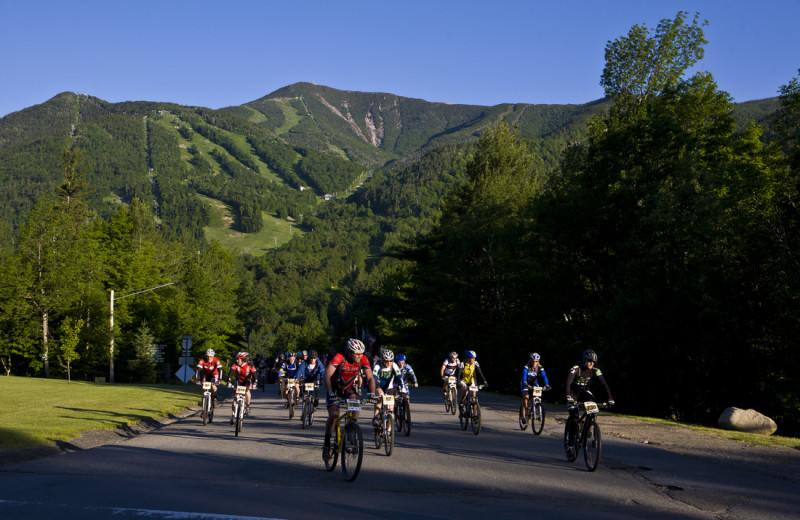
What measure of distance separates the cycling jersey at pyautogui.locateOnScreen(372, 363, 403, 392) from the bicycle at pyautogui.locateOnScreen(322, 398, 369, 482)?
13.5 feet

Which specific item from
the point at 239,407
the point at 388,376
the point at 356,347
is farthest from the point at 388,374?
the point at 356,347

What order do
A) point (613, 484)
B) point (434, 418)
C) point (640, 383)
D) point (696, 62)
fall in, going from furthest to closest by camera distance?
1. point (696, 62)
2. point (640, 383)
3. point (434, 418)
4. point (613, 484)

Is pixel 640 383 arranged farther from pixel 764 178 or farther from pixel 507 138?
pixel 507 138

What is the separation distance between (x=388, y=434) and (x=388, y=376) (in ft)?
8.53

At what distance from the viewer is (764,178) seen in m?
32.1

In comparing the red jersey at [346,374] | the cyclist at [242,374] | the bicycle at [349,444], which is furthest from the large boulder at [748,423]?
the bicycle at [349,444]

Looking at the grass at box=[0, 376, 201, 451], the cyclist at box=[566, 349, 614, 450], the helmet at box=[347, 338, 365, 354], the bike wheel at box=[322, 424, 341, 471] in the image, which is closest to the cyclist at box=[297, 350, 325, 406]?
the grass at box=[0, 376, 201, 451]

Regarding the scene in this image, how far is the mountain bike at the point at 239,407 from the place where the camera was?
16.8 metres

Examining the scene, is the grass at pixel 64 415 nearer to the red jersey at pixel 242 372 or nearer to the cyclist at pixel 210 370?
the cyclist at pixel 210 370

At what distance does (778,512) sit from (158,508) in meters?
6.99

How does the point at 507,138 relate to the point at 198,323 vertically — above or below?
above

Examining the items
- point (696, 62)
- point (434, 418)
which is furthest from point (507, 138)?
point (434, 418)

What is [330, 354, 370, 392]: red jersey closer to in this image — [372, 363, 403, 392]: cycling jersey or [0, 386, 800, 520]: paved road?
[0, 386, 800, 520]: paved road

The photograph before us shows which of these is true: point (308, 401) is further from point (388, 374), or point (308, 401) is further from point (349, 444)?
point (349, 444)
